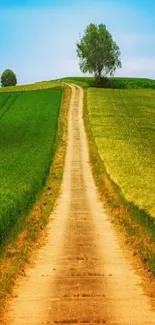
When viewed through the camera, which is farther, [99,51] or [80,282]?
[99,51]

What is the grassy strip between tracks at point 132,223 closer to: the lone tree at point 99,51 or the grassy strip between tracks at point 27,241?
the grassy strip between tracks at point 27,241

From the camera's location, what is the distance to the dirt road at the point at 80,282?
11.7 metres

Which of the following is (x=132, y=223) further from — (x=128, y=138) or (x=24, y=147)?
(x=128, y=138)

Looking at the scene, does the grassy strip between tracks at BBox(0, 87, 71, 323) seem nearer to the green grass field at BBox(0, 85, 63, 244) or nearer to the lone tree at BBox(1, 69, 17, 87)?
the green grass field at BBox(0, 85, 63, 244)

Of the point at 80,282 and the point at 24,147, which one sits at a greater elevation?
the point at 80,282

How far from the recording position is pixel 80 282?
14266mm

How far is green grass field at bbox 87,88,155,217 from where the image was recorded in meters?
30.1

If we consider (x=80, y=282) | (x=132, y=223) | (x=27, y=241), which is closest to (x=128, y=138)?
(x=132, y=223)

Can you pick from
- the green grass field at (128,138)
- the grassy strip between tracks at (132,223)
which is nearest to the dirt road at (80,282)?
the grassy strip between tracks at (132,223)

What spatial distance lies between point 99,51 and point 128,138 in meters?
78.0

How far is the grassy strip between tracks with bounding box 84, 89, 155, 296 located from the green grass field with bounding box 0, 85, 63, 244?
3826mm

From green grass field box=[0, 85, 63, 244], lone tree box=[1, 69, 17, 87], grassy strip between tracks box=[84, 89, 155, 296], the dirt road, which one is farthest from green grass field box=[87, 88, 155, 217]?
lone tree box=[1, 69, 17, 87]

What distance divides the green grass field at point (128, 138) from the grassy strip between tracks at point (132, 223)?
43 cm

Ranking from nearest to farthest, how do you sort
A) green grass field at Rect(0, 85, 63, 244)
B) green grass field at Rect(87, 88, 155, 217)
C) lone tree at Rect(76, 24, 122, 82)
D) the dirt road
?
the dirt road → green grass field at Rect(0, 85, 63, 244) → green grass field at Rect(87, 88, 155, 217) → lone tree at Rect(76, 24, 122, 82)
